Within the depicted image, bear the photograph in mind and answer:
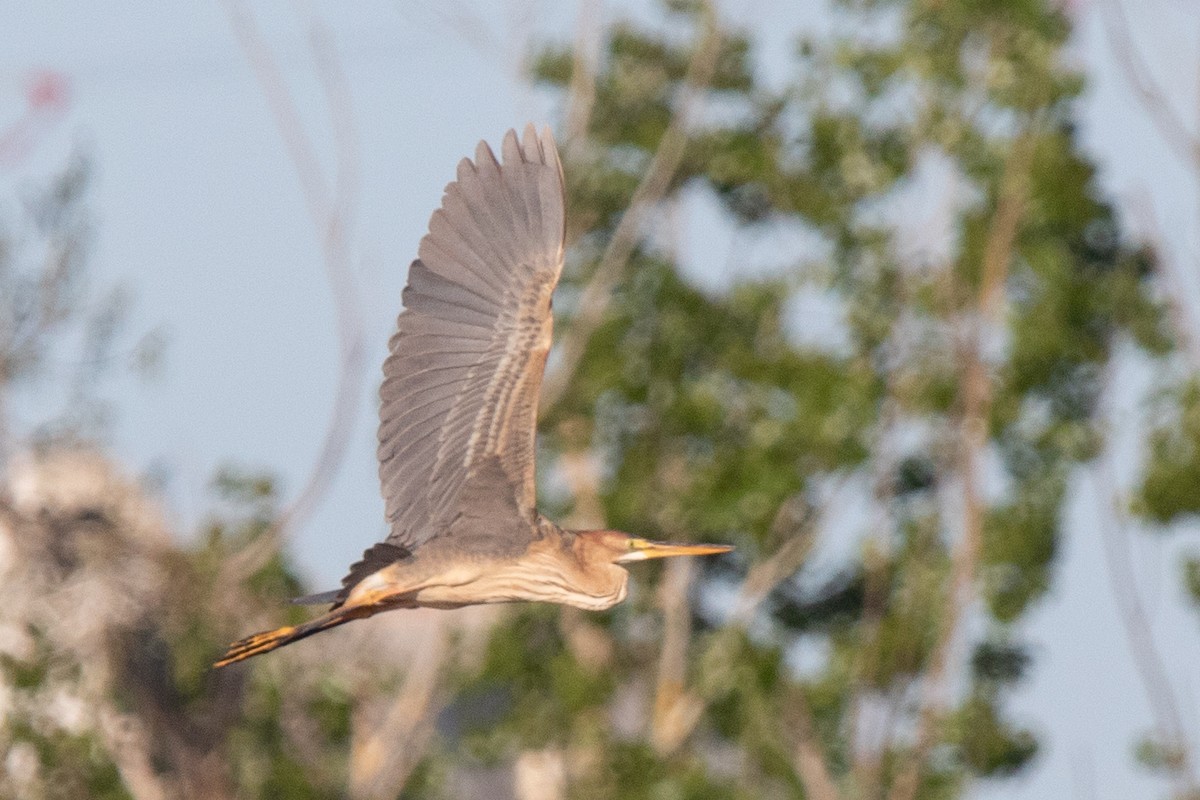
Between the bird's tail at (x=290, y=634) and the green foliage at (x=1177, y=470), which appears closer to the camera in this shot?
the bird's tail at (x=290, y=634)

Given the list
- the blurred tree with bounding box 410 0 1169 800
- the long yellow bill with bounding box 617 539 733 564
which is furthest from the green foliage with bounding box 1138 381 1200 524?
the long yellow bill with bounding box 617 539 733 564

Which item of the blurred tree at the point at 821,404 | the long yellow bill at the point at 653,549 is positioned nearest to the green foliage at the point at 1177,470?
the blurred tree at the point at 821,404

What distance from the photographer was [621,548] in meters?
7.28

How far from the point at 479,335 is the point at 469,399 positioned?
167mm

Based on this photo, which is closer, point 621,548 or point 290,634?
point 290,634

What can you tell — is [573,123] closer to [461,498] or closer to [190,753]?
[190,753]

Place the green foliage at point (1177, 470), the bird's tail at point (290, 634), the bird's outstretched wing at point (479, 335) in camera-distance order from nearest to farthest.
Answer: the bird's tail at point (290, 634) → the bird's outstretched wing at point (479, 335) → the green foliage at point (1177, 470)

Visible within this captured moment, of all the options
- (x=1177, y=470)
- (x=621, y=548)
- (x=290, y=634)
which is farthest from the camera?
(x=1177, y=470)

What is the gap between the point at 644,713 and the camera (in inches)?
722

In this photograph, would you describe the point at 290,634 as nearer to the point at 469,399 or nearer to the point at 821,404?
the point at 469,399

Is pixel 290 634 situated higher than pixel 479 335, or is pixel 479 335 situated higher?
pixel 479 335

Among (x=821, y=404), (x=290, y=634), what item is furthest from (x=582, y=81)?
(x=290, y=634)

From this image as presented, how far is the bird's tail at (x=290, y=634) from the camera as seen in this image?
6.77 meters

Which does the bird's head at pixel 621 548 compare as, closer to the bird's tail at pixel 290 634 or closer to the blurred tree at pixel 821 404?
the bird's tail at pixel 290 634
